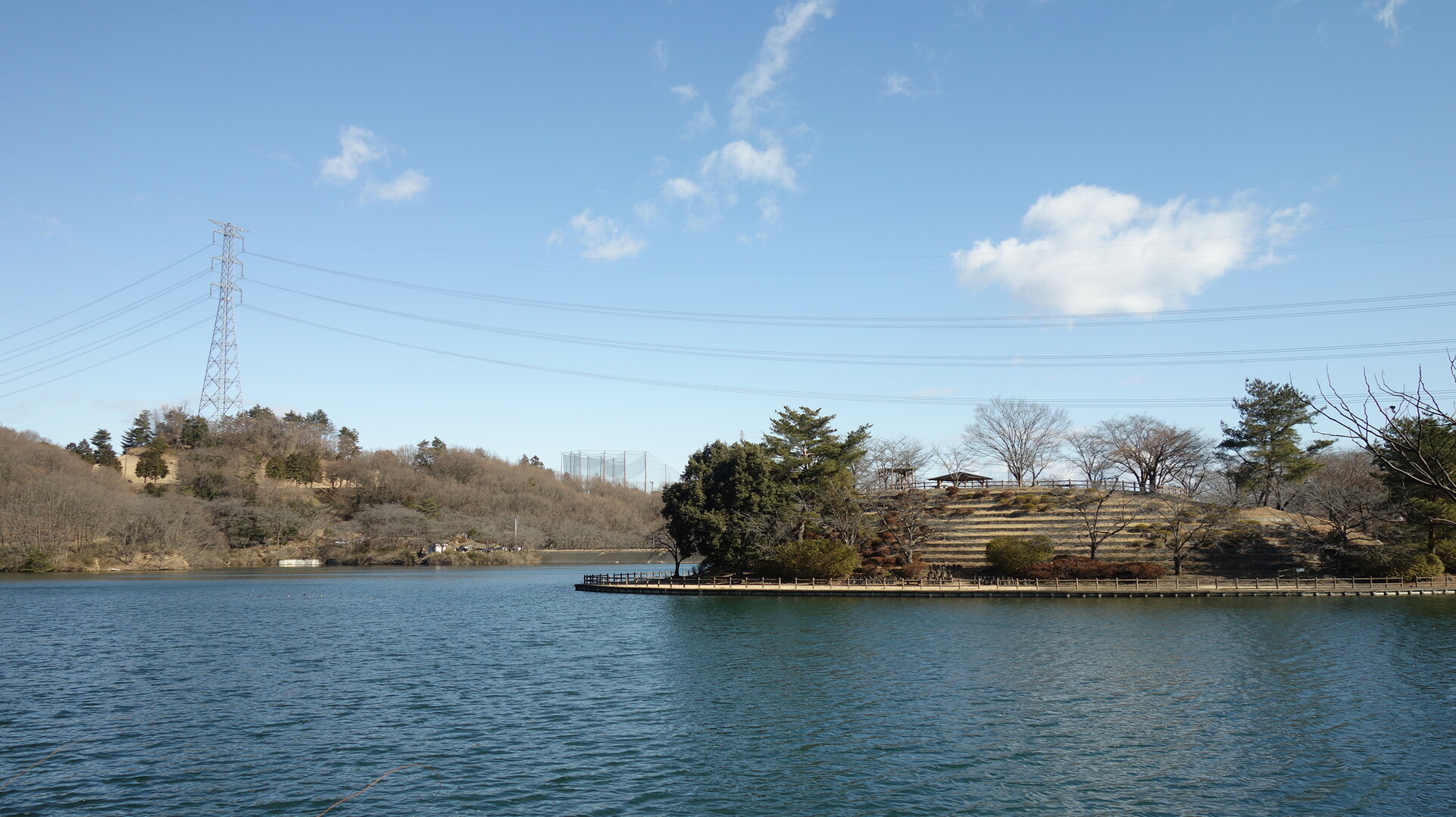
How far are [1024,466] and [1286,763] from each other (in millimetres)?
70637

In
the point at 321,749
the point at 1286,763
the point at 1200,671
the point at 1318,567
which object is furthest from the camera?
the point at 1318,567

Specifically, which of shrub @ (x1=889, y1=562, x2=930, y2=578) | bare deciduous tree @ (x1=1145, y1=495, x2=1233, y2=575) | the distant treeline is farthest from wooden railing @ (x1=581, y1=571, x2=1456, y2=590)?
the distant treeline

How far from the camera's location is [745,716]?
69.9ft

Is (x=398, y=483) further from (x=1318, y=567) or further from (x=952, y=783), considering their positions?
(x=952, y=783)

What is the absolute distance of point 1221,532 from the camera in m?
63.1

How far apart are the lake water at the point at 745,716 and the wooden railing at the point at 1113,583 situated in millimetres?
9860

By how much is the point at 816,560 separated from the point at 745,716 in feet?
123

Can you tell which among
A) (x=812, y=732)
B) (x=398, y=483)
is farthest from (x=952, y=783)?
(x=398, y=483)

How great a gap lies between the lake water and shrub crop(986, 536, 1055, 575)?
639 inches

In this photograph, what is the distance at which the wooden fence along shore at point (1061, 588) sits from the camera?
4984cm

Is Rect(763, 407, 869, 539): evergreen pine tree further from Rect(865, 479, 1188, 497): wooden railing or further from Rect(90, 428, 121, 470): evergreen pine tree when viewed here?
Rect(90, 428, 121, 470): evergreen pine tree

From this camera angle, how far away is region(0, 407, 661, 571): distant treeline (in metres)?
88.9

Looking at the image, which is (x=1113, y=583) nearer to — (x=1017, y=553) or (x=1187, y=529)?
(x=1017, y=553)

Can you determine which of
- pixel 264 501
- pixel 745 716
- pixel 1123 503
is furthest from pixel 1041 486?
pixel 264 501
